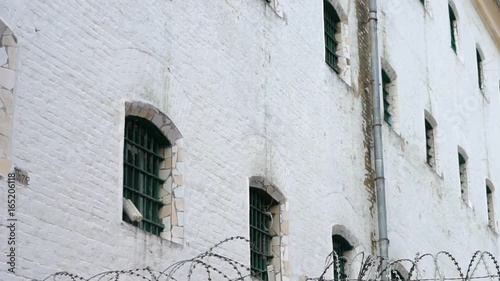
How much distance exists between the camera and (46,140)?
10844mm

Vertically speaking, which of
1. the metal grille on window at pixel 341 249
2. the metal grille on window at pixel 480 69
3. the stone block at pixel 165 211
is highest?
the metal grille on window at pixel 480 69

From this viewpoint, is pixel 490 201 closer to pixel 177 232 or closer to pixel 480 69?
pixel 480 69

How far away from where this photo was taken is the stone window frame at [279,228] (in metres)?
14.8

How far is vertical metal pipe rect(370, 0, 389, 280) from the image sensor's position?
1792cm

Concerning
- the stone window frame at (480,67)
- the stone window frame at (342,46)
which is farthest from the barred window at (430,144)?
the stone window frame at (480,67)

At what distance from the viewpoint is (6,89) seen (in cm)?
1051

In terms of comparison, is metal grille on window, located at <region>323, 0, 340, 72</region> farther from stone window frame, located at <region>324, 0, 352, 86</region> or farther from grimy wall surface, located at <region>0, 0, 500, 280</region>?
grimy wall surface, located at <region>0, 0, 500, 280</region>

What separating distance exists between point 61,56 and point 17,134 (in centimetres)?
111

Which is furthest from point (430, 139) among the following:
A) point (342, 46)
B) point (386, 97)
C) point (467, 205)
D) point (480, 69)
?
point (480, 69)

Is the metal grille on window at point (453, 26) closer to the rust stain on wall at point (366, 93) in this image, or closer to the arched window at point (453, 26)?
the arched window at point (453, 26)

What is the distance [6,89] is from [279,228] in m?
5.48

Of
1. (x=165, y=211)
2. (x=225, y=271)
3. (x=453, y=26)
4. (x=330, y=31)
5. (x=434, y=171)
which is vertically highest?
(x=453, y=26)

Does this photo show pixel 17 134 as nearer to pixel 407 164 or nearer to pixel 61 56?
pixel 61 56

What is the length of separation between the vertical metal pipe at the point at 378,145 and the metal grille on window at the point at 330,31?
3.33ft
